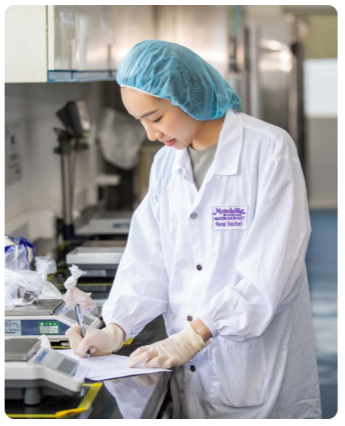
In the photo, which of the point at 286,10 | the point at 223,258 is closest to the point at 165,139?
the point at 223,258

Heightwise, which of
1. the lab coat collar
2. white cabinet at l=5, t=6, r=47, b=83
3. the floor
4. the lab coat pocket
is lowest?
the floor

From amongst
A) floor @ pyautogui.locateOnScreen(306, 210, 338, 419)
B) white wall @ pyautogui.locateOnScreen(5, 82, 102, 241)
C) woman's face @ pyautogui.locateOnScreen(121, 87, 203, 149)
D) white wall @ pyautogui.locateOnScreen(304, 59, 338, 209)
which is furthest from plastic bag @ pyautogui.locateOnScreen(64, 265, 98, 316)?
white wall @ pyautogui.locateOnScreen(304, 59, 338, 209)

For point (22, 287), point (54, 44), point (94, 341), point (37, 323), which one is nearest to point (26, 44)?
point (54, 44)

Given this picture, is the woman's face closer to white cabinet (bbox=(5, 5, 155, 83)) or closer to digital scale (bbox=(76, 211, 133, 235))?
white cabinet (bbox=(5, 5, 155, 83))

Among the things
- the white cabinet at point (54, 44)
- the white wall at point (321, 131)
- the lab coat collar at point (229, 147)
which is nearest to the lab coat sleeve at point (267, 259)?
the lab coat collar at point (229, 147)

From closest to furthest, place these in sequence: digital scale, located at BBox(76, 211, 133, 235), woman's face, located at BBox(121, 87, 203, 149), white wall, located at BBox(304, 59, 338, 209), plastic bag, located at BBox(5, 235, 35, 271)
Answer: woman's face, located at BBox(121, 87, 203, 149)
plastic bag, located at BBox(5, 235, 35, 271)
digital scale, located at BBox(76, 211, 133, 235)
white wall, located at BBox(304, 59, 338, 209)

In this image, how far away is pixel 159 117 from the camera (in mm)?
1671

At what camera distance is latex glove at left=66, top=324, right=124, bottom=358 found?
5.43 ft

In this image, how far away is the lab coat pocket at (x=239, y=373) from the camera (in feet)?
5.53

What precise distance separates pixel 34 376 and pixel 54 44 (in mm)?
1257

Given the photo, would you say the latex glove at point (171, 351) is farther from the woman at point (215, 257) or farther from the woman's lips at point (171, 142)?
the woman's lips at point (171, 142)

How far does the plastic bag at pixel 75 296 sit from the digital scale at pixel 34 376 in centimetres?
46

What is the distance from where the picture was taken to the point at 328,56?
31.5 ft

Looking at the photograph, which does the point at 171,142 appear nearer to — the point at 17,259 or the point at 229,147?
the point at 229,147
